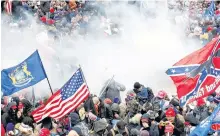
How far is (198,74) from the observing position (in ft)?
40.5

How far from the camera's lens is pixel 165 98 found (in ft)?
50.5

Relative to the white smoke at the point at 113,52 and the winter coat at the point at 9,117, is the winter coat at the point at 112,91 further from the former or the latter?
the winter coat at the point at 9,117

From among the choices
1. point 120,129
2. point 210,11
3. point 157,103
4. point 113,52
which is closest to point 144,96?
point 157,103

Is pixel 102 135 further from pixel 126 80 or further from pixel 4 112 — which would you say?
pixel 126 80

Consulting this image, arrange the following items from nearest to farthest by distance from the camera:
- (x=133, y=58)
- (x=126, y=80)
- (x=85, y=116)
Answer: (x=85, y=116)
(x=126, y=80)
(x=133, y=58)

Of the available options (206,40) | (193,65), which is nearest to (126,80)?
(206,40)

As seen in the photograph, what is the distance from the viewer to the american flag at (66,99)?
44.3 ft

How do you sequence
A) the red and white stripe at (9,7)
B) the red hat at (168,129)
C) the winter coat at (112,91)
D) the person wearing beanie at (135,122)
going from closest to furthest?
the red hat at (168,129)
the person wearing beanie at (135,122)
the winter coat at (112,91)
the red and white stripe at (9,7)

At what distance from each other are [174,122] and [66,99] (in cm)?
196

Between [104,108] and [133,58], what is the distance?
6898 millimetres

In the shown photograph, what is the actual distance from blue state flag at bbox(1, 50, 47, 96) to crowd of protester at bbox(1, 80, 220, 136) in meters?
0.54

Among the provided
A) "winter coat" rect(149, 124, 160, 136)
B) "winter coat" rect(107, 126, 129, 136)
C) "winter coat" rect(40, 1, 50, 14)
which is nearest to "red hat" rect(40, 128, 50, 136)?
"winter coat" rect(107, 126, 129, 136)

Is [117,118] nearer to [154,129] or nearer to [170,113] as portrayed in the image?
[170,113]

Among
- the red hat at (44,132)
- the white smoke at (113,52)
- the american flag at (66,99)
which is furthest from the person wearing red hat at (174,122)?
the white smoke at (113,52)
